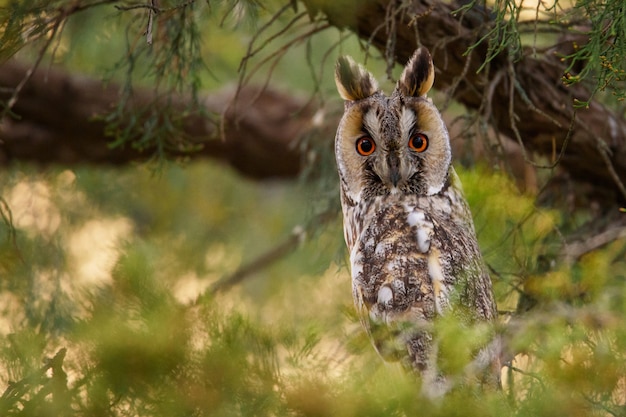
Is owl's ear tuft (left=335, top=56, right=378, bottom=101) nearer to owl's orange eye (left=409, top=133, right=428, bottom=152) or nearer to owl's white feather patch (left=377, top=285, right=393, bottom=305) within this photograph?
owl's orange eye (left=409, top=133, right=428, bottom=152)

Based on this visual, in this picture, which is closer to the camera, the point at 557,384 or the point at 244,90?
the point at 557,384

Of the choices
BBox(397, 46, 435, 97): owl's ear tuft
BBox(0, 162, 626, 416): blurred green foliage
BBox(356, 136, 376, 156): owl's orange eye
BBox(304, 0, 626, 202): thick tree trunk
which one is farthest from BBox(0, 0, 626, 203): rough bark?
BBox(0, 162, 626, 416): blurred green foliage

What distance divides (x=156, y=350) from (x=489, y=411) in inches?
23.7

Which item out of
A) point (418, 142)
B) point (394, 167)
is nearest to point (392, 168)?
point (394, 167)

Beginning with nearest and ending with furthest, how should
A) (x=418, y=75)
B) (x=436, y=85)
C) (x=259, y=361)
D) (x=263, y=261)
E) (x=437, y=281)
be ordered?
(x=259, y=361) → (x=437, y=281) → (x=418, y=75) → (x=436, y=85) → (x=263, y=261)

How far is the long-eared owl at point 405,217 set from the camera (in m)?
2.21

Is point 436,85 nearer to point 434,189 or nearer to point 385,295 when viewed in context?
point 434,189

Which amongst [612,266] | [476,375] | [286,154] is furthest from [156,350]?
[286,154]

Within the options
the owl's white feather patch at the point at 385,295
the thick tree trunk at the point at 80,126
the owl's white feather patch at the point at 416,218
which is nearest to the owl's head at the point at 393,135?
the owl's white feather patch at the point at 416,218

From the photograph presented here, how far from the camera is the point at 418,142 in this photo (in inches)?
96.3

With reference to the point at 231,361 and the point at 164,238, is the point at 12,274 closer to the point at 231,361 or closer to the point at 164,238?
the point at 164,238

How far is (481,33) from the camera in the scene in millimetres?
2699

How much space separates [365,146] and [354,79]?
21 cm

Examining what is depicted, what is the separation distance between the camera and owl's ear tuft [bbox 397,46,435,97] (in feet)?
7.61
